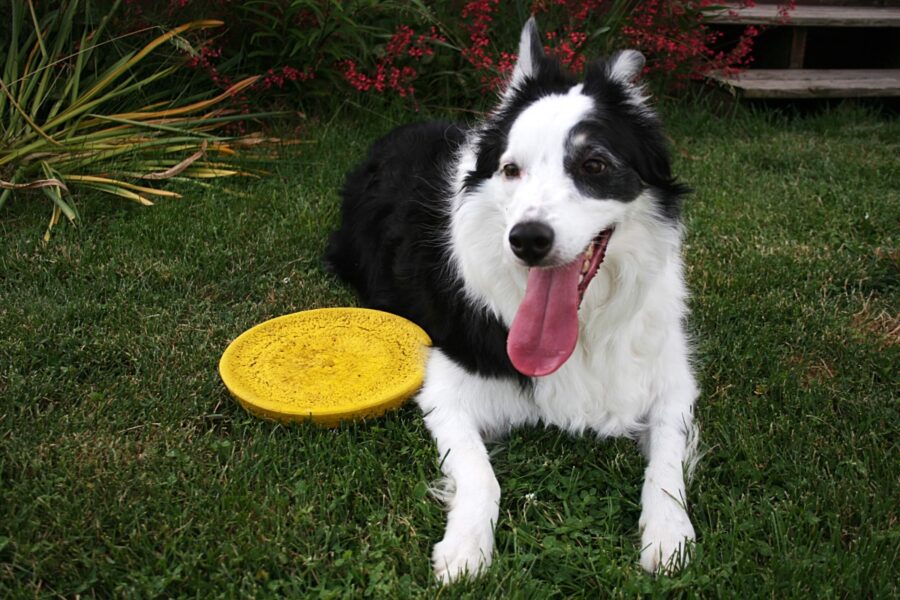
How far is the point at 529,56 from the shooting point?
295cm

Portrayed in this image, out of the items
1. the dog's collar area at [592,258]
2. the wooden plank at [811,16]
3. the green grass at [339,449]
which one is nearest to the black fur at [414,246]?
the green grass at [339,449]

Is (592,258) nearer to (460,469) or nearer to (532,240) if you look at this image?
(532,240)

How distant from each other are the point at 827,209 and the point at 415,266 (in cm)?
296

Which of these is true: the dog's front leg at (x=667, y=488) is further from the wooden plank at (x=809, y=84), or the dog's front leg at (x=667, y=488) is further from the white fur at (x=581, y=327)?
the wooden plank at (x=809, y=84)

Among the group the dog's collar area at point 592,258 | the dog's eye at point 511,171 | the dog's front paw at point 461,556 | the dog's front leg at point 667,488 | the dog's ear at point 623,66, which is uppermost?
the dog's ear at point 623,66

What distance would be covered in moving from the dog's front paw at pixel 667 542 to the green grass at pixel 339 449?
5cm

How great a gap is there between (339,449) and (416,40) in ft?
13.3

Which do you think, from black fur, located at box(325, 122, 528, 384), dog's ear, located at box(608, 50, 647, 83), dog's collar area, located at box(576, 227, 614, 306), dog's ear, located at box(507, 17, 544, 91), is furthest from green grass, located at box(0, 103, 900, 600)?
dog's ear, located at box(507, 17, 544, 91)

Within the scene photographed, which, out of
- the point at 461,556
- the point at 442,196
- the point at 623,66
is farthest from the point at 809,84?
the point at 461,556

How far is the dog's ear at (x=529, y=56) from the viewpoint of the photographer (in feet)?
9.62

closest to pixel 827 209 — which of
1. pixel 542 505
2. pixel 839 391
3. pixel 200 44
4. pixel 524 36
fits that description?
pixel 839 391

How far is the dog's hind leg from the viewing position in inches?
86.0

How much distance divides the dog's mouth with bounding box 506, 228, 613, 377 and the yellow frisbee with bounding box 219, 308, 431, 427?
0.55 meters

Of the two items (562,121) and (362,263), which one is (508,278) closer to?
(562,121)
